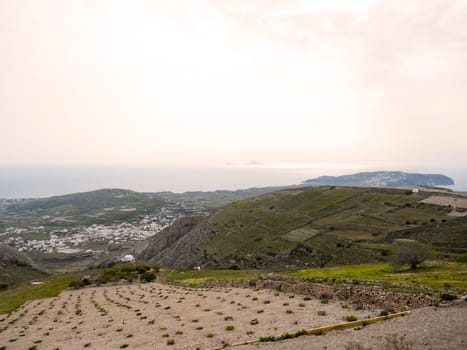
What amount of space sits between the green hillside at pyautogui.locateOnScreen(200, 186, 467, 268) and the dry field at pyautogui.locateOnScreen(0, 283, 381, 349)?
45.4 meters

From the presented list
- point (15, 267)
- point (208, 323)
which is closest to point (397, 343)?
point (208, 323)

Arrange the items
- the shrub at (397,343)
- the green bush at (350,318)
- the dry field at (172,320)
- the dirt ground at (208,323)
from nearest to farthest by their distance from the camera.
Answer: the shrub at (397,343) < the dirt ground at (208,323) < the green bush at (350,318) < the dry field at (172,320)

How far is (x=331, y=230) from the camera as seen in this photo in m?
86.3

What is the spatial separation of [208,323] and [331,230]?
72.5 m

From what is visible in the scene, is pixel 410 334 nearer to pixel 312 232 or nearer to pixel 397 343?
pixel 397 343

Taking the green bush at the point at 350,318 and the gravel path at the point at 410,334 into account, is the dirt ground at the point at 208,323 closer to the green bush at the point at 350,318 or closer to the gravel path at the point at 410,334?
the gravel path at the point at 410,334

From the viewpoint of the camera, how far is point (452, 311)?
16438mm

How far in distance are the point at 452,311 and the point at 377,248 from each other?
185ft

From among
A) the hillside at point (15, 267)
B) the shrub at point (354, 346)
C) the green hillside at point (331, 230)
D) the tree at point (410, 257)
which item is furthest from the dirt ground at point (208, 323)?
the hillside at point (15, 267)

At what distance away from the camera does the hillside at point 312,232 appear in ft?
230

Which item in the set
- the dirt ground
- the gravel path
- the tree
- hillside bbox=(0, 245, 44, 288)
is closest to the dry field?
the dirt ground

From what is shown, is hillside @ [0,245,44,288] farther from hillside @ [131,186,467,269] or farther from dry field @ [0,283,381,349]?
dry field @ [0,283,381,349]

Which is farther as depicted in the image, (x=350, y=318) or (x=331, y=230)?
(x=331, y=230)

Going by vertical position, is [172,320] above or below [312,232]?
above
